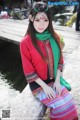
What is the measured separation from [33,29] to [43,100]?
0.81m

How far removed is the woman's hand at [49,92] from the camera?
2786 millimetres

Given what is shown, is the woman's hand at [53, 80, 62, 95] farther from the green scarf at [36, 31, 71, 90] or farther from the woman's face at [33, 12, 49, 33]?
the woman's face at [33, 12, 49, 33]

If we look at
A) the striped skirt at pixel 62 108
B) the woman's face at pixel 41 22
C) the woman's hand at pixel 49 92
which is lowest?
the striped skirt at pixel 62 108

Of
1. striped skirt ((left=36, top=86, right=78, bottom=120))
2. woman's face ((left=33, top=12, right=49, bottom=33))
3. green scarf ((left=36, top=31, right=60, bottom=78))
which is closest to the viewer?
striped skirt ((left=36, top=86, right=78, bottom=120))

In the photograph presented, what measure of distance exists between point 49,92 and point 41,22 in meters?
0.78

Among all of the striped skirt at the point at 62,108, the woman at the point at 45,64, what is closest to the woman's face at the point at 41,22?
the woman at the point at 45,64

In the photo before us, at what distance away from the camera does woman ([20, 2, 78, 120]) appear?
2.75 metres

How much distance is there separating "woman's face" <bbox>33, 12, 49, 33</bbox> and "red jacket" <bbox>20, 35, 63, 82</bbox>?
0.15m

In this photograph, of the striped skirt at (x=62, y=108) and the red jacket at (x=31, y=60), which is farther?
the red jacket at (x=31, y=60)

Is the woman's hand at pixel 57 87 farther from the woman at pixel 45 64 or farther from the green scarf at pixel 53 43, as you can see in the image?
the green scarf at pixel 53 43

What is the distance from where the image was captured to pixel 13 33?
10586mm

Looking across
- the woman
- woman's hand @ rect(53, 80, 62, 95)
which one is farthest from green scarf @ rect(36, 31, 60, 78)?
woman's hand @ rect(53, 80, 62, 95)

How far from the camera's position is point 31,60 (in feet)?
9.48

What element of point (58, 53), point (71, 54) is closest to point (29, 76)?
point (58, 53)
